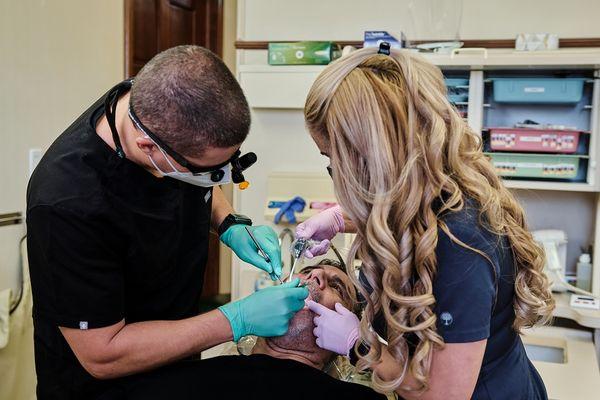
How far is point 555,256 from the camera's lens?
102 inches

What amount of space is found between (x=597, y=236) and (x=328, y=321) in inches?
60.7

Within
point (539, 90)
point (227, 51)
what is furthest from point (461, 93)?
point (227, 51)

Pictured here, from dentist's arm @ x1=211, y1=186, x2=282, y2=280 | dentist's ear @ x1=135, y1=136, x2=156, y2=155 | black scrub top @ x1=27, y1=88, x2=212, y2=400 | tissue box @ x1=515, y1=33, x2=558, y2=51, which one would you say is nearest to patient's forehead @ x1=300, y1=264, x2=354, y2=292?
dentist's arm @ x1=211, y1=186, x2=282, y2=280

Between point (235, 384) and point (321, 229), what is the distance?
1.94 feet

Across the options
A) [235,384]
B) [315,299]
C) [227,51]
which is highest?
[227,51]

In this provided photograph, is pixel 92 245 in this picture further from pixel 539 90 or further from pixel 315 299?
pixel 539 90

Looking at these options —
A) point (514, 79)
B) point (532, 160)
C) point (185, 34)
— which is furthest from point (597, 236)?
point (185, 34)

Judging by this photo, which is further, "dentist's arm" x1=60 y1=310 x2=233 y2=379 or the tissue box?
the tissue box

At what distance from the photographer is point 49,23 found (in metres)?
2.54

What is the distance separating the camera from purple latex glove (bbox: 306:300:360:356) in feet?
5.02

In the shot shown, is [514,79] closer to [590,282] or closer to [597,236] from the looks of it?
[597,236]

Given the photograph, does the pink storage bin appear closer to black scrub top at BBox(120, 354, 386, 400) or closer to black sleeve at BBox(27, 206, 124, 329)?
black scrub top at BBox(120, 354, 386, 400)

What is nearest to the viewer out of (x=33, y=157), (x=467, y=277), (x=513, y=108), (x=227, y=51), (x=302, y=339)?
(x=467, y=277)

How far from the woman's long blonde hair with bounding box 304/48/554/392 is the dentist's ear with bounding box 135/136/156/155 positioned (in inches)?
14.5
